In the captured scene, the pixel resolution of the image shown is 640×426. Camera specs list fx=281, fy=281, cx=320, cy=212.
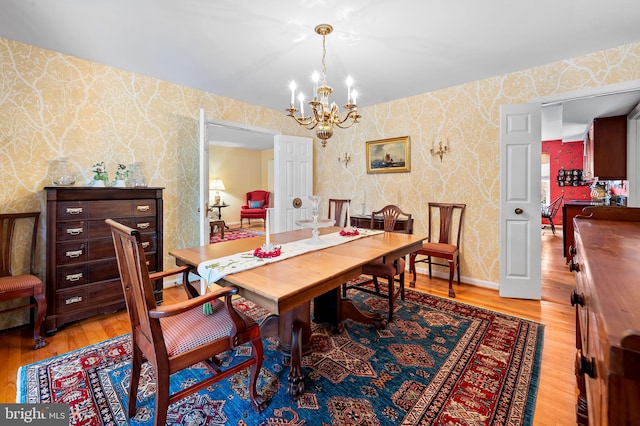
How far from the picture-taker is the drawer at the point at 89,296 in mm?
2379

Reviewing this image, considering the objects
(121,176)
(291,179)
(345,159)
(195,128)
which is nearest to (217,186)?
(291,179)

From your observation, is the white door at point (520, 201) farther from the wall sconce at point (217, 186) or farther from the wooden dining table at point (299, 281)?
the wall sconce at point (217, 186)

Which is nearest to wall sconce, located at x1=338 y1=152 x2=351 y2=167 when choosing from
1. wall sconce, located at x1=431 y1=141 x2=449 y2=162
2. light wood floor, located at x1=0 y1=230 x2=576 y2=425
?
wall sconce, located at x1=431 y1=141 x2=449 y2=162

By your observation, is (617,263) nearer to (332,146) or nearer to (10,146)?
(10,146)

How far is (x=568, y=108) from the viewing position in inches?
166

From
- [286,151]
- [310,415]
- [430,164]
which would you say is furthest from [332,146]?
[310,415]

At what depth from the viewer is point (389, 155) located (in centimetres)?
418

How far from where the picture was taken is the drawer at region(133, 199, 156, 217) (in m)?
2.75

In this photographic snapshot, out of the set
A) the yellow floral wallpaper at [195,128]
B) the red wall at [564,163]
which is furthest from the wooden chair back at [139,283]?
the red wall at [564,163]

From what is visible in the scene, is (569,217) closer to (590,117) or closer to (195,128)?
(590,117)

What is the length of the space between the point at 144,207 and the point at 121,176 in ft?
1.46

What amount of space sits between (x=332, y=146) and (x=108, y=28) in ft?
10.8

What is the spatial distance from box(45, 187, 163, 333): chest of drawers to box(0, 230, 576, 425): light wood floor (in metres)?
0.19

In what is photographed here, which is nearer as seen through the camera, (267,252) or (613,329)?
(613,329)
